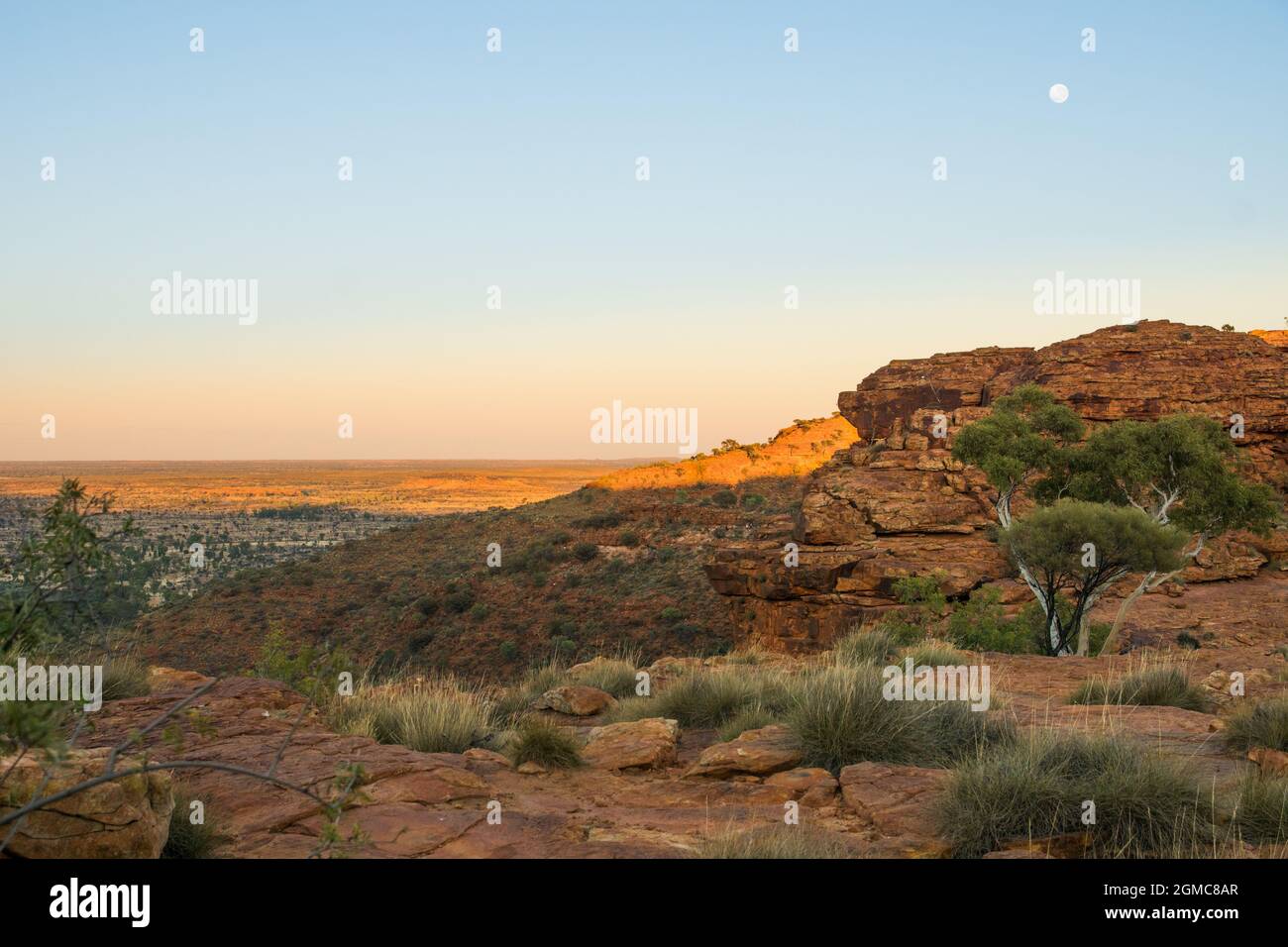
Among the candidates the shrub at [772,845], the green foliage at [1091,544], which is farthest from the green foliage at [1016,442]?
the shrub at [772,845]

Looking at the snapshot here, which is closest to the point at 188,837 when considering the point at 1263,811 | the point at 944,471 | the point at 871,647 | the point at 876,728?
the point at 876,728

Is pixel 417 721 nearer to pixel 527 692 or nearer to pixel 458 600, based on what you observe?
pixel 527 692

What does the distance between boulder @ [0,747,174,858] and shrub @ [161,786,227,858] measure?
0.27 meters

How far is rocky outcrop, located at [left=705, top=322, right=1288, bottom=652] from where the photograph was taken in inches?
934

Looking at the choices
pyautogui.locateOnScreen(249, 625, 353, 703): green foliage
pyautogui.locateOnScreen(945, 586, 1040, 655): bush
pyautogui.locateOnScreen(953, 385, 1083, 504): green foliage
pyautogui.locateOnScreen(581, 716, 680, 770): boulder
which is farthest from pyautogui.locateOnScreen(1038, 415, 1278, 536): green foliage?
pyautogui.locateOnScreen(249, 625, 353, 703): green foliage

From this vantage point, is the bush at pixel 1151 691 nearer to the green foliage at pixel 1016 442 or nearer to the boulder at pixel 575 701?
the boulder at pixel 575 701

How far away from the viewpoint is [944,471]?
28.0 metres

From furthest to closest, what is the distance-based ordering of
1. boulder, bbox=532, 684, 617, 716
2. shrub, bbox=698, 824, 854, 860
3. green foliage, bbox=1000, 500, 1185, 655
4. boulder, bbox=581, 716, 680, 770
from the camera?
green foliage, bbox=1000, 500, 1185, 655
boulder, bbox=532, 684, 617, 716
boulder, bbox=581, 716, 680, 770
shrub, bbox=698, 824, 854, 860

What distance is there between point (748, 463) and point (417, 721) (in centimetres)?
4635

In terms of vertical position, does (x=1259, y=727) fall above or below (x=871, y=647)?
above

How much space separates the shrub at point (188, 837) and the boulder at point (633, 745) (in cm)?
311

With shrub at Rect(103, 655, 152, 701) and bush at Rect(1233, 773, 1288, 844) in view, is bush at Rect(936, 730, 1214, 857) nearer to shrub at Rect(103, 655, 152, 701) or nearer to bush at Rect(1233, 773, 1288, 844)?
bush at Rect(1233, 773, 1288, 844)

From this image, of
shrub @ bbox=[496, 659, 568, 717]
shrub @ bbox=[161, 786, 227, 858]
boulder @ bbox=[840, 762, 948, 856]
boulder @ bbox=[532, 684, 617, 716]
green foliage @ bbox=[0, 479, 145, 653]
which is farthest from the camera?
shrub @ bbox=[496, 659, 568, 717]

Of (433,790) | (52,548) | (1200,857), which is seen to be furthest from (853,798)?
(52,548)
